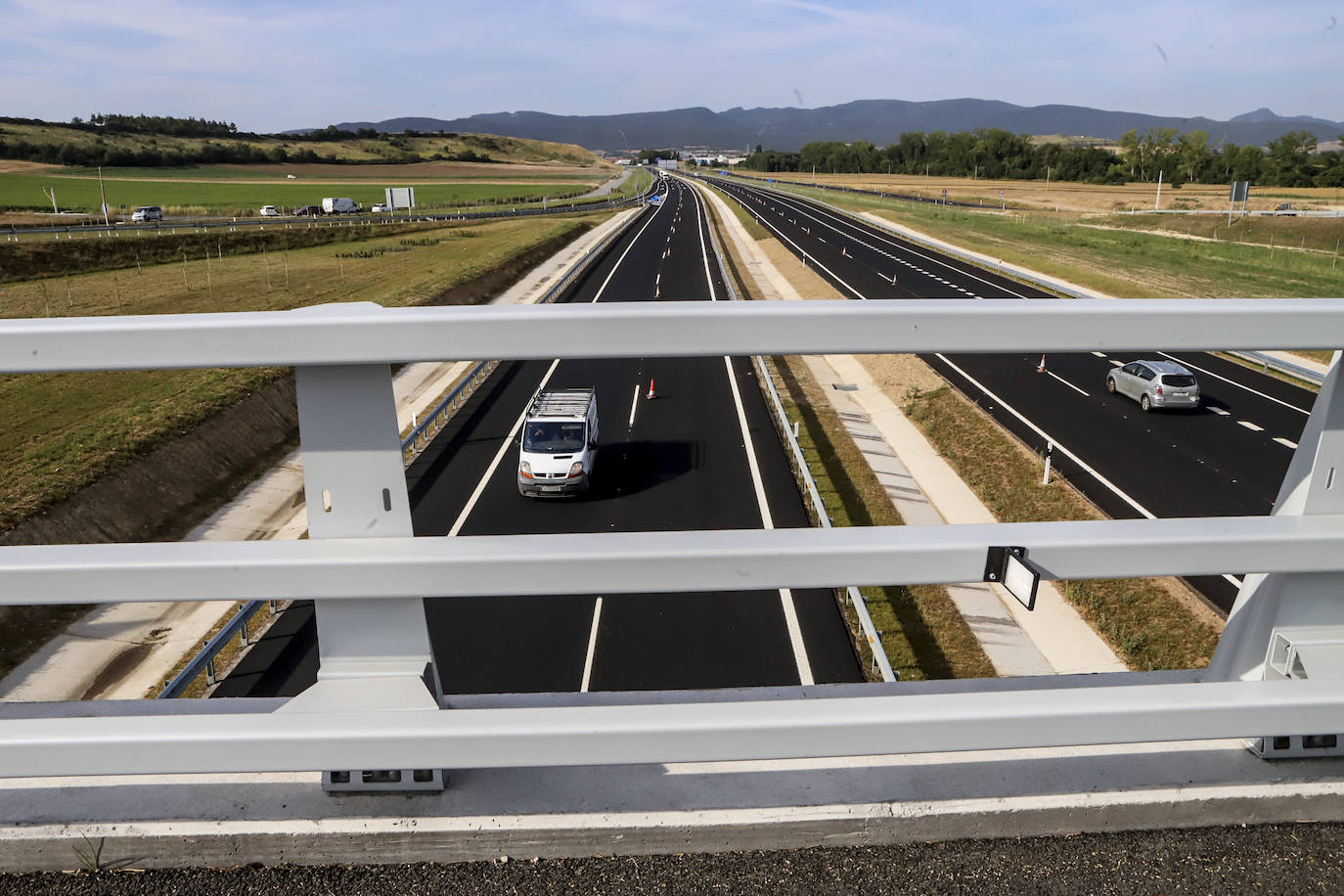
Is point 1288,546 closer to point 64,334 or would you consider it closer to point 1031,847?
point 1031,847

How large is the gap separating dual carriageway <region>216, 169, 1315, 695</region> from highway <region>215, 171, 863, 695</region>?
0.05 metres

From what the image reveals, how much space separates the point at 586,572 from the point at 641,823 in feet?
2.31

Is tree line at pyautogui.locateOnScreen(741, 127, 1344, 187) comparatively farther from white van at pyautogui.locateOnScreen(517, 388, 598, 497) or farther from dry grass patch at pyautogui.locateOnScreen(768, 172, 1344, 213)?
white van at pyautogui.locateOnScreen(517, 388, 598, 497)

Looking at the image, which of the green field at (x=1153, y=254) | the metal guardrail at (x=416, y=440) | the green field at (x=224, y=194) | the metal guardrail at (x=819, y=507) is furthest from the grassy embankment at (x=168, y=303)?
the green field at (x=224, y=194)

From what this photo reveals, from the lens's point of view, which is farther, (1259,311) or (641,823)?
(641,823)

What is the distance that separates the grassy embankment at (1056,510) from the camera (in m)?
16.0

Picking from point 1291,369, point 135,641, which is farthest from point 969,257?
point 1291,369

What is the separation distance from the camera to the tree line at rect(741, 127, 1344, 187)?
383ft

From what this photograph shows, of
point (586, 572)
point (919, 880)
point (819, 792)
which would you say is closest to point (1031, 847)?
point (919, 880)

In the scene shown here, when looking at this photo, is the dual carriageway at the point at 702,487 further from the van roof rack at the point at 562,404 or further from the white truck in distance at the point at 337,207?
the white truck in distance at the point at 337,207

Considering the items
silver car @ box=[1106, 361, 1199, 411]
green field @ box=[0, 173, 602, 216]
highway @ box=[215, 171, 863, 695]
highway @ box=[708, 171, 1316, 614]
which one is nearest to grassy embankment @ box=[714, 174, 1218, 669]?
highway @ box=[708, 171, 1316, 614]

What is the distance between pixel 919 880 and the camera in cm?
227

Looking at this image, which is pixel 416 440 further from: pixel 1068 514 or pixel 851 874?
pixel 851 874

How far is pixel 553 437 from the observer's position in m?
22.8
